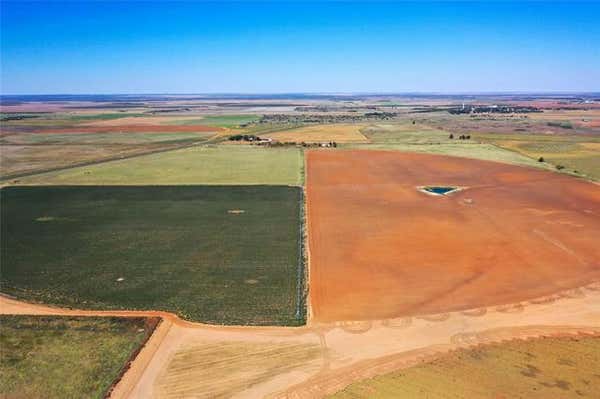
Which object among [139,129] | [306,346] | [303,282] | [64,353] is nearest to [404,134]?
[139,129]

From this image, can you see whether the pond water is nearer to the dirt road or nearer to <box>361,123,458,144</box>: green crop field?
the dirt road

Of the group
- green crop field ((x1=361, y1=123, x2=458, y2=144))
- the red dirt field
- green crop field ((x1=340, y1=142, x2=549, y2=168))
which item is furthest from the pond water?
green crop field ((x1=361, y1=123, x2=458, y2=144))

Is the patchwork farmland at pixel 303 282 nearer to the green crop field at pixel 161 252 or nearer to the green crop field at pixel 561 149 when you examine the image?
the green crop field at pixel 161 252

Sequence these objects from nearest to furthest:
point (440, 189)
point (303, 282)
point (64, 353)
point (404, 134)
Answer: point (64, 353) → point (303, 282) → point (440, 189) → point (404, 134)

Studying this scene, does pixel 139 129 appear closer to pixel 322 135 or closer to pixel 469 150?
pixel 322 135

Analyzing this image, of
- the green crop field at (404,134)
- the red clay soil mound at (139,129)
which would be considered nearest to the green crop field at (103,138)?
the red clay soil mound at (139,129)
